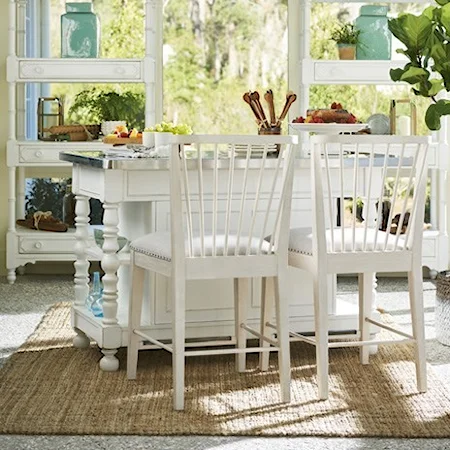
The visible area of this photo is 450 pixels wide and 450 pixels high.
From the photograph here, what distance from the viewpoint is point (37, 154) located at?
20.7ft

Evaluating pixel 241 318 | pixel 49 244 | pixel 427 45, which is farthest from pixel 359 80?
pixel 241 318

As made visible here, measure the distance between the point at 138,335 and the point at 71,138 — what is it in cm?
257

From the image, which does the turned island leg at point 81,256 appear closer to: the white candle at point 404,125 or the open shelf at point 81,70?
the open shelf at point 81,70

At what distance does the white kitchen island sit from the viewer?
13.5ft

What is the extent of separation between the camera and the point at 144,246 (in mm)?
3957

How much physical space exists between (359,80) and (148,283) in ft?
8.39

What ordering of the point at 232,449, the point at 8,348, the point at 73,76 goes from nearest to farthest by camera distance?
the point at 232,449 → the point at 8,348 → the point at 73,76

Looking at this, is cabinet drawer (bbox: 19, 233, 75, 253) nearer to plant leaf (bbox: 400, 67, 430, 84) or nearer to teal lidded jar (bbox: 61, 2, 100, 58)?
teal lidded jar (bbox: 61, 2, 100, 58)

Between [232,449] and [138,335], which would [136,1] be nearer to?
[138,335]

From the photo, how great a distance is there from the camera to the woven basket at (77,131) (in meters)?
6.34

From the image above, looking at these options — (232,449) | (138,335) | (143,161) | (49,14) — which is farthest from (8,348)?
(49,14)

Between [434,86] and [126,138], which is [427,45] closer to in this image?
[434,86]

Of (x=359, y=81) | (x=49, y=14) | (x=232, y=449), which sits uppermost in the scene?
(x=49, y=14)

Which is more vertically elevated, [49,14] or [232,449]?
[49,14]
